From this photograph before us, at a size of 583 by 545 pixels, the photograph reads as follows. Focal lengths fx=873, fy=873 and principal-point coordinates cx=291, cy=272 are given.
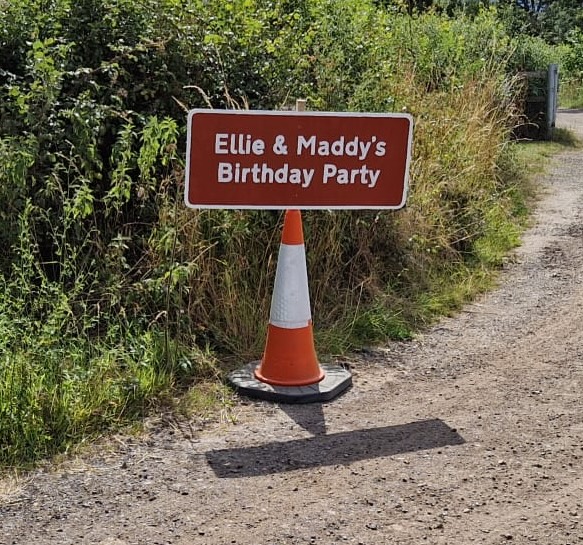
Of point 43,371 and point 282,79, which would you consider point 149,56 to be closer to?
point 282,79

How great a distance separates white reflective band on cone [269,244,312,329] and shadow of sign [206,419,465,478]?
79cm

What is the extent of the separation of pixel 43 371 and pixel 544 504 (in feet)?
7.85

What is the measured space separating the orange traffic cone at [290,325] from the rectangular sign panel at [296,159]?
228 mm

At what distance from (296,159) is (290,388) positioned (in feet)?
4.01

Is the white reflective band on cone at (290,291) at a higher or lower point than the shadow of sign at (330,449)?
higher

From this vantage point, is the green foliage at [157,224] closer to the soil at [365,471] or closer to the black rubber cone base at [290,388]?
the black rubber cone base at [290,388]

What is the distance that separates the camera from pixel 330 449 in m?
4.06

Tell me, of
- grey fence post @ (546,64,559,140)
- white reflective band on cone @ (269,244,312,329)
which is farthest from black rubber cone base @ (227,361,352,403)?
grey fence post @ (546,64,559,140)

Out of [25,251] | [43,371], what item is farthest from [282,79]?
[43,371]

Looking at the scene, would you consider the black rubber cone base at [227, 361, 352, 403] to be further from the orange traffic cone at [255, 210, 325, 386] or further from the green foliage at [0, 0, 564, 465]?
the green foliage at [0, 0, 564, 465]

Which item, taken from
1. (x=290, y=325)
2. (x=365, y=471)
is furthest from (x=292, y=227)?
(x=365, y=471)

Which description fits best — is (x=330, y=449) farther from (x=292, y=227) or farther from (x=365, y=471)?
(x=292, y=227)

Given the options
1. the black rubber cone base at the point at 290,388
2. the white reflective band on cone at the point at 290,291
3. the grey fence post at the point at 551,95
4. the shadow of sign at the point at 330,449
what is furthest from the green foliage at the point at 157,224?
the grey fence post at the point at 551,95

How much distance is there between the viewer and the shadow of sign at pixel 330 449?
3.88 meters
